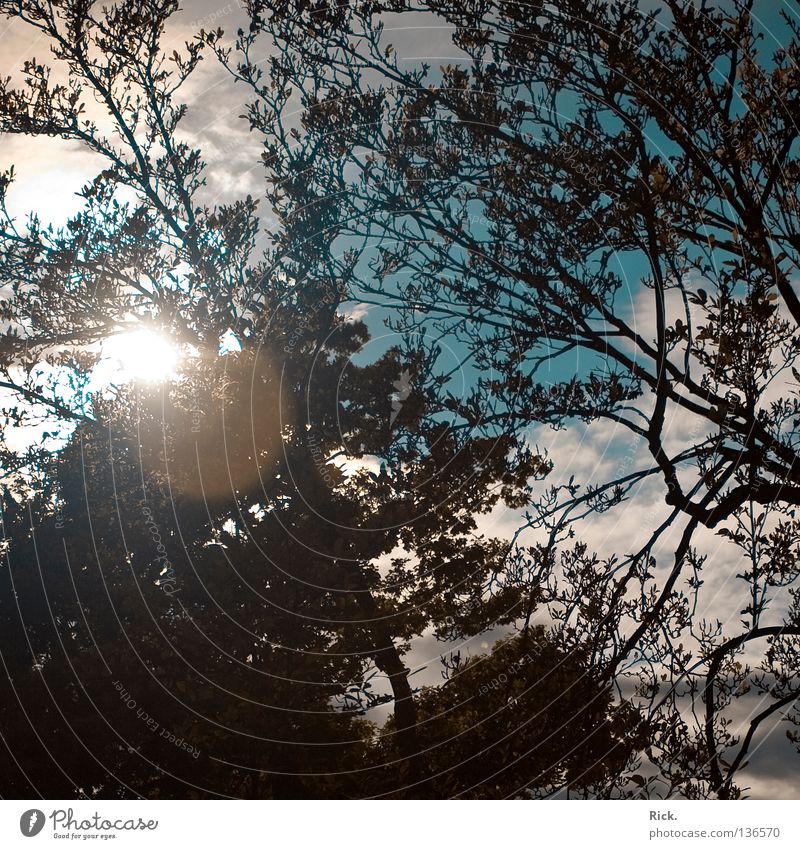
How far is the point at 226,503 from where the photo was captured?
9.80 m

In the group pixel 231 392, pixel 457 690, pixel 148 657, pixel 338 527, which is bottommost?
pixel 457 690

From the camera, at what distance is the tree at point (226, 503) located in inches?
349

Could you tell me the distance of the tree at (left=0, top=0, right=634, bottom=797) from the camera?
8.88 m

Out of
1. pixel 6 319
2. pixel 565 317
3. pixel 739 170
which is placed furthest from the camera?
pixel 6 319

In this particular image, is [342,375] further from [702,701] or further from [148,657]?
[702,701]

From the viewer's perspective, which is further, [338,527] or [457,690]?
[338,527]

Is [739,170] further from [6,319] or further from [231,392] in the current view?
[6,319]

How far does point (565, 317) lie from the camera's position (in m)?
7.09

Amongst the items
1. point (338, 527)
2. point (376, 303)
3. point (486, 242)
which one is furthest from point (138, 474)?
point (486, 242)

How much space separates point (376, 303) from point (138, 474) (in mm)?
4943

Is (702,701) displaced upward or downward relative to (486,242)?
downward
